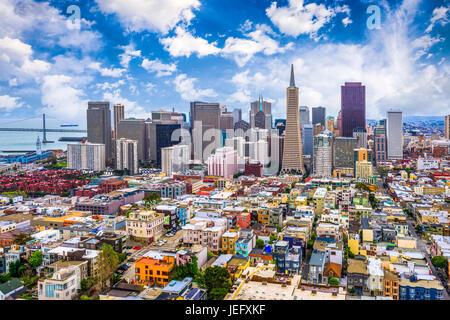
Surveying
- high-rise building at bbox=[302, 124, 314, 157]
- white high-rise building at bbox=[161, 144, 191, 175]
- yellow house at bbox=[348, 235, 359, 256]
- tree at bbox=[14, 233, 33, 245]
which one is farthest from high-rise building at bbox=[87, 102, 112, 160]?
yellow house at bbox=[348, 235, 359, 256]

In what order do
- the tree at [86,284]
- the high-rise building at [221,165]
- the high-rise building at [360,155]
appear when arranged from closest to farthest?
the tree at [86,284] < the high-rise building at [221,165] < the high-rise building at [360,155]

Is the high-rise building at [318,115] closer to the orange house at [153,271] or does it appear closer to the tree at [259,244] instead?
the tree at [259,244]

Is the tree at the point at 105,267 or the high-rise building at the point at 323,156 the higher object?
the high-rise building at the point at 323,156

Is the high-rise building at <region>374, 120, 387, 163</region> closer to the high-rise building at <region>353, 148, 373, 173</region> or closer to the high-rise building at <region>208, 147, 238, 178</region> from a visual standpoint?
the high-rise building at <region>353, 148, 373, 173</region>

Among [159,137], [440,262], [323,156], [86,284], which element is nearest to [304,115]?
[159,137]

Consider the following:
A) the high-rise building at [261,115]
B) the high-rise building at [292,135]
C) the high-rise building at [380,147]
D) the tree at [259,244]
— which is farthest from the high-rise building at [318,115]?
the tree at [259,244]

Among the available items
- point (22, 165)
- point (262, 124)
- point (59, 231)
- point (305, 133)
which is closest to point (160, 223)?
point (59, 231)
